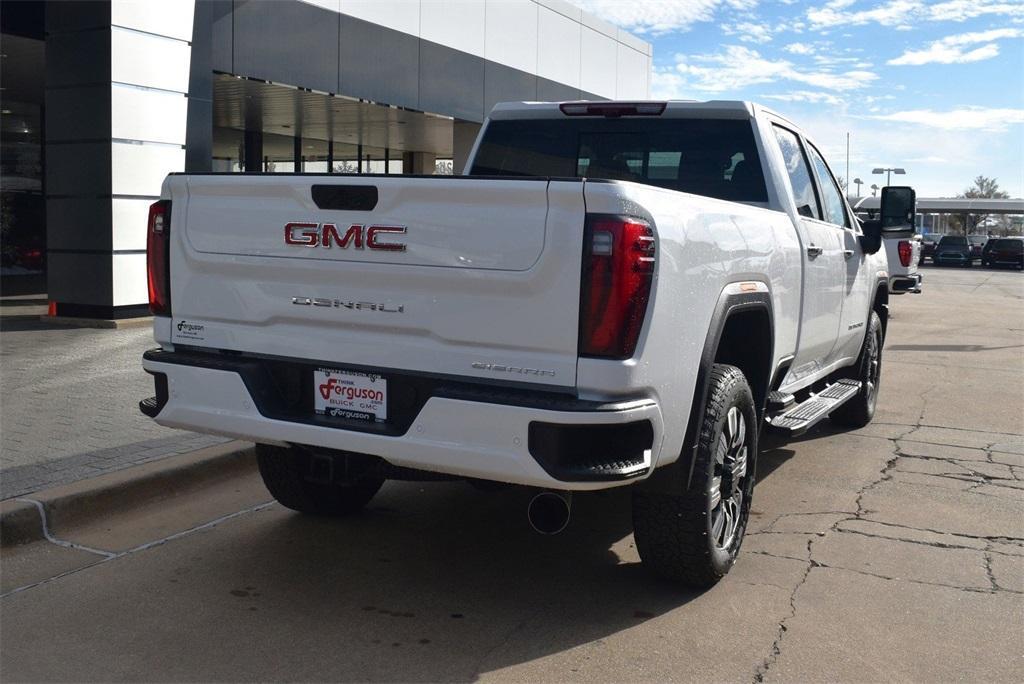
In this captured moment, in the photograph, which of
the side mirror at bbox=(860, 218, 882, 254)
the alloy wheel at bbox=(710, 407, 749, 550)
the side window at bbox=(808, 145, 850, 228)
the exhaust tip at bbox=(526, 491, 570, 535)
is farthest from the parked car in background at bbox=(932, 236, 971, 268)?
the exhaust tip at bbox=(526, 491, 570, 535)

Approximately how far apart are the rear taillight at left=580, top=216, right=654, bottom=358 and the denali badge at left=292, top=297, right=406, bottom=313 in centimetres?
74

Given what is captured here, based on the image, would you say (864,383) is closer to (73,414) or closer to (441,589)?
(441,589)

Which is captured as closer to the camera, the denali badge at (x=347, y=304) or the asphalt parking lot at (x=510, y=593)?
the asphalt parking lot at (x=510, y=593)

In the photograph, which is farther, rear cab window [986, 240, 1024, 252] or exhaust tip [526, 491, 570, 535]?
rear cab window [986, 240, 1024, 252]

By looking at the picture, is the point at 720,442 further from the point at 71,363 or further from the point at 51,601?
the point at 71,363

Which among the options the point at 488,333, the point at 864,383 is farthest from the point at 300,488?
the point at 864,383

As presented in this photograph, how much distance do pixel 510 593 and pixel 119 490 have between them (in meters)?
2.38

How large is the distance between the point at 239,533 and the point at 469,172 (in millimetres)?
2404

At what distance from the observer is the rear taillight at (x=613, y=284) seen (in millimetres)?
3527

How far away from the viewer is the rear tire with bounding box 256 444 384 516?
204 inches

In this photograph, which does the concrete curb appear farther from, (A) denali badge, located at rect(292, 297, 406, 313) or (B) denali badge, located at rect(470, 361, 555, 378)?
(B) denali badge, located at rect(470, 361, 555, 378)

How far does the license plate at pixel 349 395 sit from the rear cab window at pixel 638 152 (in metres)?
2.34

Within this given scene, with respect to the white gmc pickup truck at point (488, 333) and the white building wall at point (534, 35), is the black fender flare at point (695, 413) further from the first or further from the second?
the white building wall at point (534, 35)

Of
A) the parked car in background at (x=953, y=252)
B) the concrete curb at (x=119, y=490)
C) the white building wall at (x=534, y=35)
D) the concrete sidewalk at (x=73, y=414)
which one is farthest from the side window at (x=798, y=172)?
the parked car in background at (x=953, y=252)
